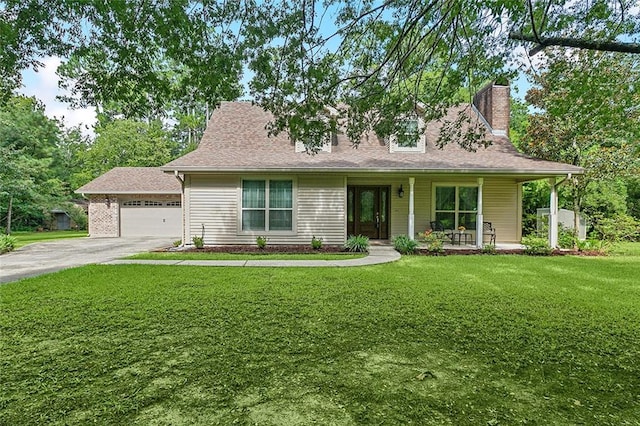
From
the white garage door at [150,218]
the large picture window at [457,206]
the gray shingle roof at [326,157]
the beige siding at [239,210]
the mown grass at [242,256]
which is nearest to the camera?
the mown grass at [242,256]

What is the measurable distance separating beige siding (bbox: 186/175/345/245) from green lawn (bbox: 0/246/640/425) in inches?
197

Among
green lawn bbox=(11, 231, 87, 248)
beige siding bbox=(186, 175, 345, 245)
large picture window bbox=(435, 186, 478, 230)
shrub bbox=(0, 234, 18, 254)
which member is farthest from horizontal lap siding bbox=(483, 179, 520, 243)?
green lawn bbox=(11, 231, 87, 248)

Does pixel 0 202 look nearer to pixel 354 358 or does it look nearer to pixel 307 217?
pixel 307 217

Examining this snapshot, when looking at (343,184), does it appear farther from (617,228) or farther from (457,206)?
(617,228)

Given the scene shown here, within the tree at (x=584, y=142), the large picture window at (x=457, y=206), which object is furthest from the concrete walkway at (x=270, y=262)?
the tree at (x=584, y=142)

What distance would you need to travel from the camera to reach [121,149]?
27.5m

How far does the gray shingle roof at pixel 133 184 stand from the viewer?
56.3ft

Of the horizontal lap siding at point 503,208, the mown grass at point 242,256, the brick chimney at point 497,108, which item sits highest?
the brick chimney at point 497,108

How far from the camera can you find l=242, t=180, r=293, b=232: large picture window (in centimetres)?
1137

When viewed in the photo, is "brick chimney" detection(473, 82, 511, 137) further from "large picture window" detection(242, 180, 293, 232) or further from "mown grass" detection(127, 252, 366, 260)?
"large picture window" detection(242, 180, 293, 232)

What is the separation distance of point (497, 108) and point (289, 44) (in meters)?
11.5

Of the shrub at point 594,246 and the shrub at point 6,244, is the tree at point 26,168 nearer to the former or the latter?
the shrub at point 6,244

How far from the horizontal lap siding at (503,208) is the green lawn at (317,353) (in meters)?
6.60

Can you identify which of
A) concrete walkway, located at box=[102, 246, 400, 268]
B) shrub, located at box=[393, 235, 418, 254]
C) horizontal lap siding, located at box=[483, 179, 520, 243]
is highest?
horizontal lap siding, located at box=[483, 179, 520, 243]
